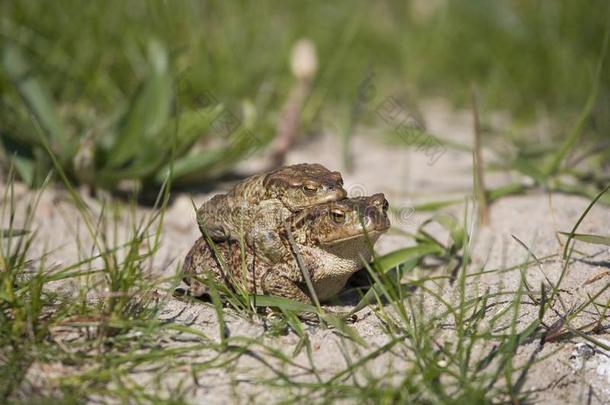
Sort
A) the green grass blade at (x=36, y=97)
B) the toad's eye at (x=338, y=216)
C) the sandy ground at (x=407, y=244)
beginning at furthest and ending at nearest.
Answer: the green grass blade at (x=36, y=97) < the toad's eye at (x=338, y=216) < the sandy ground at (x=407, y=244)

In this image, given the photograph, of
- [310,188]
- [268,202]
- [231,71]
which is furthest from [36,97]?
[310,188]

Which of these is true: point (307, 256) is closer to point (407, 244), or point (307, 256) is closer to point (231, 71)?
point (407, 244)

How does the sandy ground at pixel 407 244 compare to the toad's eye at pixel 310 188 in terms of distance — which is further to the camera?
the toad's eye at pixel 310 188

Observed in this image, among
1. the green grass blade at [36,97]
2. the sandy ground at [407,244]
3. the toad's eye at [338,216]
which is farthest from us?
the green grass blade at [36,97]

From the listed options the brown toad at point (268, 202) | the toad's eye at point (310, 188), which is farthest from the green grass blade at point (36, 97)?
the toad's eye at point (310, 188)

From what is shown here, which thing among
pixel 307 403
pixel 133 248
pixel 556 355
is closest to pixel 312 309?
pixel 307 403

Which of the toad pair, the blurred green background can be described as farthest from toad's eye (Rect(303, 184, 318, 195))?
the blurred green background

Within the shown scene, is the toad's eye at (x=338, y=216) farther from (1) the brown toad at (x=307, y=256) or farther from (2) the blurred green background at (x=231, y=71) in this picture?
(2) the blurred green background at (x=231, y=71)

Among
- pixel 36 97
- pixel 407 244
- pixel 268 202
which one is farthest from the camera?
pixel 36 97
